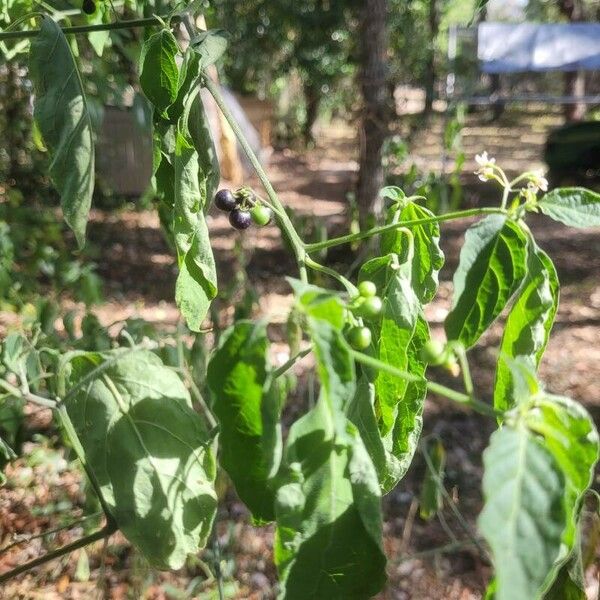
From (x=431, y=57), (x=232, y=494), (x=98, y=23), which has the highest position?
(x=431, y=57)

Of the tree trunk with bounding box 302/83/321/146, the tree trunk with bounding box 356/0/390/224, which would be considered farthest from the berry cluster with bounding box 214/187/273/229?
the tree trunk with bounding box 302/83/321/146

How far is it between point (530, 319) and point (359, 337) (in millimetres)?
147

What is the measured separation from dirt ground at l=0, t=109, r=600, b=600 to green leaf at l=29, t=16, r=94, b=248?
10.3 inches

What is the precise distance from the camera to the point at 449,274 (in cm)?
493

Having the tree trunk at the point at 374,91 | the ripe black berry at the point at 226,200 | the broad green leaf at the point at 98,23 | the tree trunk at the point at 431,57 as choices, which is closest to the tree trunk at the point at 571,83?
the tree trunk at the point at 431,57

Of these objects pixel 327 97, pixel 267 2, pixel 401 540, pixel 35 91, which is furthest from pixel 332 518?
pixel 327 97

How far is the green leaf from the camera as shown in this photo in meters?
0.66

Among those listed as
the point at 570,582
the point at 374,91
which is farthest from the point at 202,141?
the point at 374,91

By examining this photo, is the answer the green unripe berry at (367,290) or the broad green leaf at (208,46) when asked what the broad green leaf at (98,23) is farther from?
the green unripe berry at (367,290)

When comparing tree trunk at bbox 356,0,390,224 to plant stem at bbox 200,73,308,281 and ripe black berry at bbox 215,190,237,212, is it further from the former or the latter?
plant stem at bbox 200,73,308,281

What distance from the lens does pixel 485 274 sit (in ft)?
1.80

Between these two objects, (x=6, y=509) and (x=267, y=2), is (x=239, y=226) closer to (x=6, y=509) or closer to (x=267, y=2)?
(x=6, y=509)

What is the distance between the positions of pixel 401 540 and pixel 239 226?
1.81m

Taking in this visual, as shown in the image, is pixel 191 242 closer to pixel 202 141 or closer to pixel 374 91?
pixel 202 141
